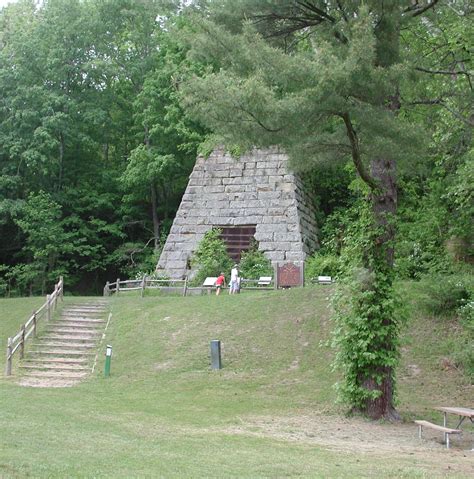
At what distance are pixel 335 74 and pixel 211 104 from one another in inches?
73.6

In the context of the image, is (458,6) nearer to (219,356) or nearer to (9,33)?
(219,356)

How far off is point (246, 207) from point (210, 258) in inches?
101

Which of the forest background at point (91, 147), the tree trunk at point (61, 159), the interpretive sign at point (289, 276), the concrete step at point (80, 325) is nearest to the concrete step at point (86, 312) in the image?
the concrete step at point (80, 325)

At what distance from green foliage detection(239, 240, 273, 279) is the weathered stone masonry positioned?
299mm

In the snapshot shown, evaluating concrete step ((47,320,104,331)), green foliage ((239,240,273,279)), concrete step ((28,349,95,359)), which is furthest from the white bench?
concrete step ((28,349,95,359))

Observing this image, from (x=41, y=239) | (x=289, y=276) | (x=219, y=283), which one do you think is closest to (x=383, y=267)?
(x=289, y=276)

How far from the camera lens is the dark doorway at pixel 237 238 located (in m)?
25.0

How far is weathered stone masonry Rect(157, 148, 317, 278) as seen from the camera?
24656 mm

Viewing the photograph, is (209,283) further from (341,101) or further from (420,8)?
(341,101)

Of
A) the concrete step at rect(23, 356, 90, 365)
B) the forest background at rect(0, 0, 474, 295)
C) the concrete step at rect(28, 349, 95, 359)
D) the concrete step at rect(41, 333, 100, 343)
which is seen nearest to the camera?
the concrete step at rect(23, 356, 90, 365)

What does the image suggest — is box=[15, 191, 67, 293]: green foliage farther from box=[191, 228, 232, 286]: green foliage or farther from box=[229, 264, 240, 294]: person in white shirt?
box=[229, 264, 240, 294]: person in white shirt

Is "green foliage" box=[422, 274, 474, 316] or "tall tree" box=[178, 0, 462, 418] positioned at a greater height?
"tall tree" box=[178, 0, 462, 418]

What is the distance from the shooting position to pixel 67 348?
17828mm

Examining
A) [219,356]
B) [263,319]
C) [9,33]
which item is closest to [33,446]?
[219,356]
